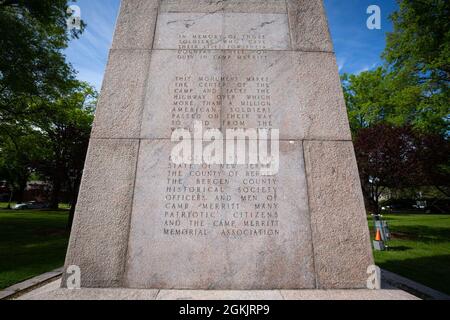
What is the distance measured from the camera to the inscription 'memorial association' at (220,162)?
12.4 ft

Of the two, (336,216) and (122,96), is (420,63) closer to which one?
(336,216)

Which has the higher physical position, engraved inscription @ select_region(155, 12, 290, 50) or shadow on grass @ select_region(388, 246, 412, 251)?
engraved inscription @ select_region(155, 12, 290, 50)

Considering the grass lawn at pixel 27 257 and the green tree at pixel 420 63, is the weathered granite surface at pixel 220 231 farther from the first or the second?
the green tree at pixel 420 63

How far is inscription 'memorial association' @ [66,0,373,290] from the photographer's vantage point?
379cm

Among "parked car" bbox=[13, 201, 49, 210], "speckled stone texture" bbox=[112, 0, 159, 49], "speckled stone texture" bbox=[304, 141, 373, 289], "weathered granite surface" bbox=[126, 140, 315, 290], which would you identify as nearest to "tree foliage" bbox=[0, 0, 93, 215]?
"speckled stone texture" bbox=[112, 0, 159, 49]

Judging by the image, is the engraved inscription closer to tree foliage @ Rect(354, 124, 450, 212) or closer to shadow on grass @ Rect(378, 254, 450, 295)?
shadow on grass @ Rect(378, 254, 450, 295)

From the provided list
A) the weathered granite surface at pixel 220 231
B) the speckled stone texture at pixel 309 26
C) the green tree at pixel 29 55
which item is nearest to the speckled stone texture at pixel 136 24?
the weathered granite surface at pixel 220 231

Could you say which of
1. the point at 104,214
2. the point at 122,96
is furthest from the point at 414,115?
the point at 104,214

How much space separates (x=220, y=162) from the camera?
14.2 ft

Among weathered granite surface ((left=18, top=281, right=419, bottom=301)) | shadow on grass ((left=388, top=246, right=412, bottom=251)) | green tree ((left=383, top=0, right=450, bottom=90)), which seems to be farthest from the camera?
green tree ((left=383, top=0, right=450, bottom=90))
